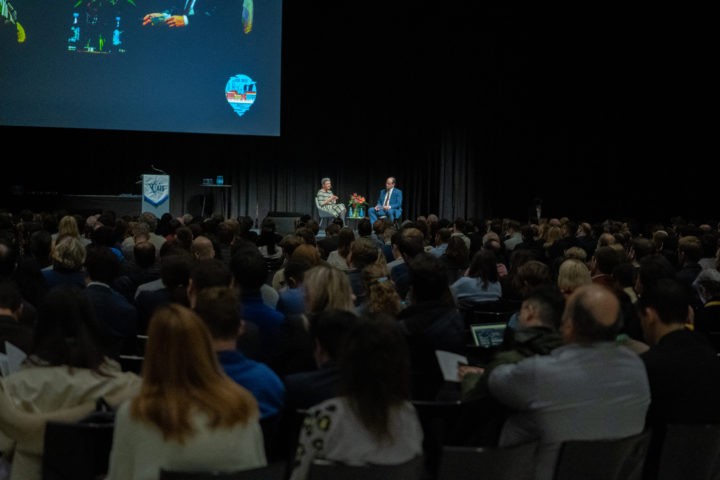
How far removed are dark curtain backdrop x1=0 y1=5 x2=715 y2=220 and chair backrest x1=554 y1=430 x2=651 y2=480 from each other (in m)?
11.7

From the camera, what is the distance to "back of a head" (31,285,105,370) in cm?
245

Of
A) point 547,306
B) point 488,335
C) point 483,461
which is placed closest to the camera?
point 483,461

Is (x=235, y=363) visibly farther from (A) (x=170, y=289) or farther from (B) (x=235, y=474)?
(A) (x=170, y=289)

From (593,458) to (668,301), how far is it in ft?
3.11

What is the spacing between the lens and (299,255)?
482cm

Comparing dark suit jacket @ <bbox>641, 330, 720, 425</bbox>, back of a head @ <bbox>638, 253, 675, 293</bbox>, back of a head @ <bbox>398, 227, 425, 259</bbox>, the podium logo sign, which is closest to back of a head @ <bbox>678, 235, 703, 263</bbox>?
back of a head @ <bbox>638, 253, 675, 293</bbox>

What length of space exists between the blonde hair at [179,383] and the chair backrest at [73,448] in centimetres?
40

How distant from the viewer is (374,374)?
2162 mm

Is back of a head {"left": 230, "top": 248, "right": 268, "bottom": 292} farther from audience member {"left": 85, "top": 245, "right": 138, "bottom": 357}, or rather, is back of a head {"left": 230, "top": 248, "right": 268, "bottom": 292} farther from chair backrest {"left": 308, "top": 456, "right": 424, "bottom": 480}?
chair backrest {"left": 308, "top": 456, "right": 424, "bottom": 480}

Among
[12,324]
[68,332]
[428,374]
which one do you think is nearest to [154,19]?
[12,324]

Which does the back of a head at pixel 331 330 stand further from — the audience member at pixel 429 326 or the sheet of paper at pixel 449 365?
the audience member at pixel 429 326

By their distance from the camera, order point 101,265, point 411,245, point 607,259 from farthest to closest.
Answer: point 411,245, point 607,259, point 101,265

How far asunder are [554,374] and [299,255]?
2.55m

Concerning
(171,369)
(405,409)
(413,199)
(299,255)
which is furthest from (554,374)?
(413,199)
